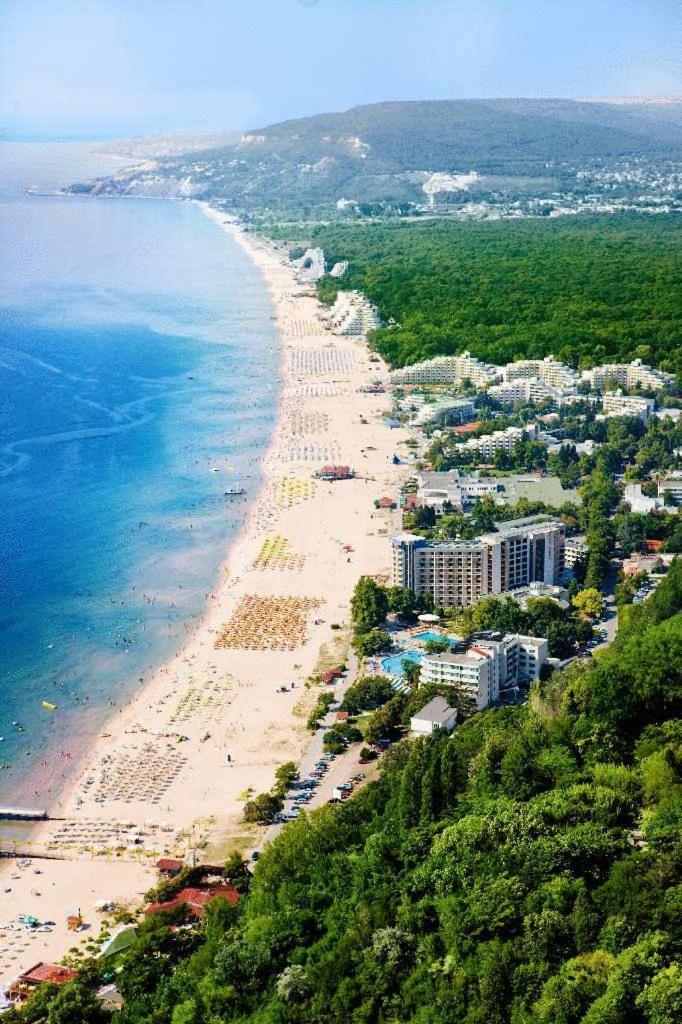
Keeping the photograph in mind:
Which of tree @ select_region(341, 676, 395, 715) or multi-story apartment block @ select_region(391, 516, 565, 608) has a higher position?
multi-story apartment block @ select_region(391, 516, 565, 608)

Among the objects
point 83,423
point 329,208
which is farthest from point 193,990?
point 329,208

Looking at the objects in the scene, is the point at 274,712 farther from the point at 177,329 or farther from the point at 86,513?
the point at 177,329

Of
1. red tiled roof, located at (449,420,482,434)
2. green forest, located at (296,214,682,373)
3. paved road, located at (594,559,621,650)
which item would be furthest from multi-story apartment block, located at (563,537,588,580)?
green forest, located at (296,214,682,373)

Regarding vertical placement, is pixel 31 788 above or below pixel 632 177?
below

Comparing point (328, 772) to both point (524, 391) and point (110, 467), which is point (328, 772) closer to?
point (110, 467)

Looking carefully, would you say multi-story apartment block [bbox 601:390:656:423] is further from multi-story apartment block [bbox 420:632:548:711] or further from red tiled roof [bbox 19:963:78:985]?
red tiled roof [bbox 19:963:78:985]

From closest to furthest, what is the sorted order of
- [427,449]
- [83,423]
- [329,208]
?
[427,449] → [83,423] → [329,208]

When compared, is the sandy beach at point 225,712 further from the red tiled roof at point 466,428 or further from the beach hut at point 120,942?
the red tiled roof at point 466,428
